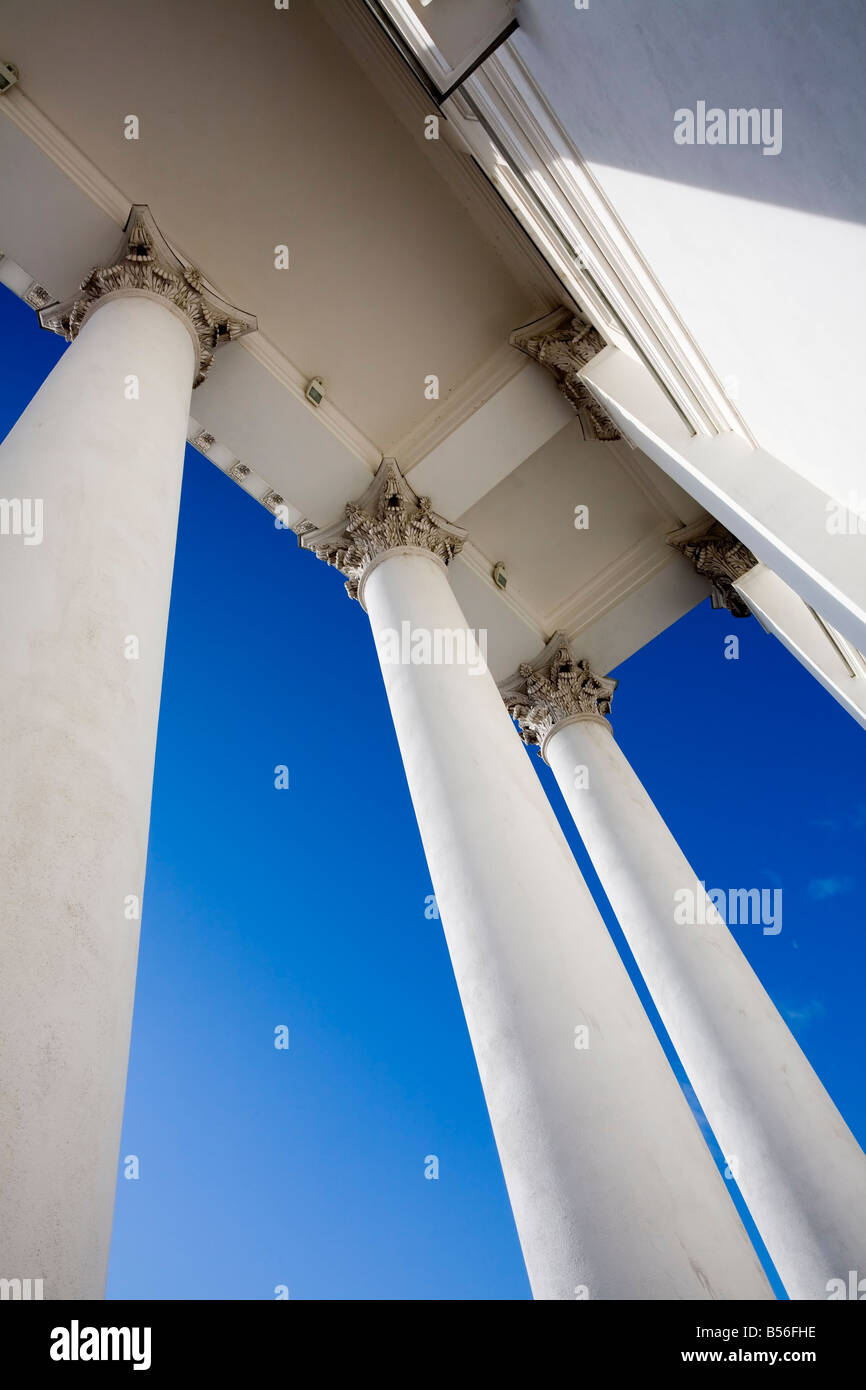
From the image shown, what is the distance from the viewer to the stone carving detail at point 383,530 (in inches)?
846

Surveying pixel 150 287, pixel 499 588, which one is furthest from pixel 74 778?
pixel 499 588

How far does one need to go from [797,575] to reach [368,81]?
15189 millimetres

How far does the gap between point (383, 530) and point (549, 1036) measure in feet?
43.8

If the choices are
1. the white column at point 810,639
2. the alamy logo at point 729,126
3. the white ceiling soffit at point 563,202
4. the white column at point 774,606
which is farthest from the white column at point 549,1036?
the white column at point 774,606

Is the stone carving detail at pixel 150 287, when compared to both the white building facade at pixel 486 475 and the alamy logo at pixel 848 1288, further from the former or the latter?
the alamy logo at pixel 848 1288

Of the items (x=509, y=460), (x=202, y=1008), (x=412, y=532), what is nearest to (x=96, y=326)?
(x=412, y=532)

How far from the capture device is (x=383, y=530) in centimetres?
2150

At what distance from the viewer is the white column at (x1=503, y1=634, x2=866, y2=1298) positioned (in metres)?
16.1

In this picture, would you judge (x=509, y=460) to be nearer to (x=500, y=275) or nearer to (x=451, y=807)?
(x=500, y=275)

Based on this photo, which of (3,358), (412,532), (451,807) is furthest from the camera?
(3,358)
